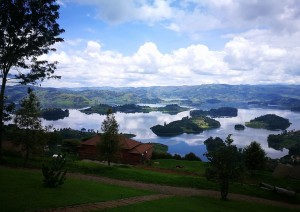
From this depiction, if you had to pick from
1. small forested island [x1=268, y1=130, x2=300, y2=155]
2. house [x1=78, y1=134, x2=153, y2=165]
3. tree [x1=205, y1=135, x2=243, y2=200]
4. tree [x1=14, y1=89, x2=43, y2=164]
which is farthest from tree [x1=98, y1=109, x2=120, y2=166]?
small forested island [x1=268, y1=130, x2=300, y2=155]

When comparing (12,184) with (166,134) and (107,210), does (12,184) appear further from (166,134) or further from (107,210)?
(166,134)

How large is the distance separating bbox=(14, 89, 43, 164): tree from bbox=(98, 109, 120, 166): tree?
13592mm

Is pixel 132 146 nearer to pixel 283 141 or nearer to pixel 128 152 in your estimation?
pixel 128 152

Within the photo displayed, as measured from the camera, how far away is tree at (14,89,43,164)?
30984 mm

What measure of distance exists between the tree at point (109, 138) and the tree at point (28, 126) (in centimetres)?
1359

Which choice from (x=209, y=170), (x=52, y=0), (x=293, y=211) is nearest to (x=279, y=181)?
(x=293, y=211)

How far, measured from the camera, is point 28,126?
103 ft

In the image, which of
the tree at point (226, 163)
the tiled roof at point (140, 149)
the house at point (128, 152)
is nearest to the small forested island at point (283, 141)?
the tiled roof at point (140, 149)

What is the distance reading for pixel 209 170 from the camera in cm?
2670

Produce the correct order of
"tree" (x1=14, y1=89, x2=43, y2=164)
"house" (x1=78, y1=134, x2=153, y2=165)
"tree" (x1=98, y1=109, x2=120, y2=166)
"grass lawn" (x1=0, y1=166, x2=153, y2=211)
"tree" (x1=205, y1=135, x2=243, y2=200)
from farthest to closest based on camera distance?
"house" (x1=78, y1=134, x2=153, y2=165), "tree" (x1=98, y1=109, x2=120, y2=166), "tree" (x1=14, y1=89, x2=43, y2=164), "tree" (x1=205, y1=135, x2=243, y2=200), "grass lawn" (x1=0, y1=166, x2=153, y2=211)

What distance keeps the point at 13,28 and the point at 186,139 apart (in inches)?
6215

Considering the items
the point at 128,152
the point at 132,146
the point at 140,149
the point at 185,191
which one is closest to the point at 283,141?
the point at 140,149

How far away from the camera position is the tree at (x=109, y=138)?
44375 millimetres

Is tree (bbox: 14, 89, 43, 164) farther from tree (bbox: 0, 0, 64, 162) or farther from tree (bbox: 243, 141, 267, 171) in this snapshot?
tree (bbox: 243, 141, 267, 171)
